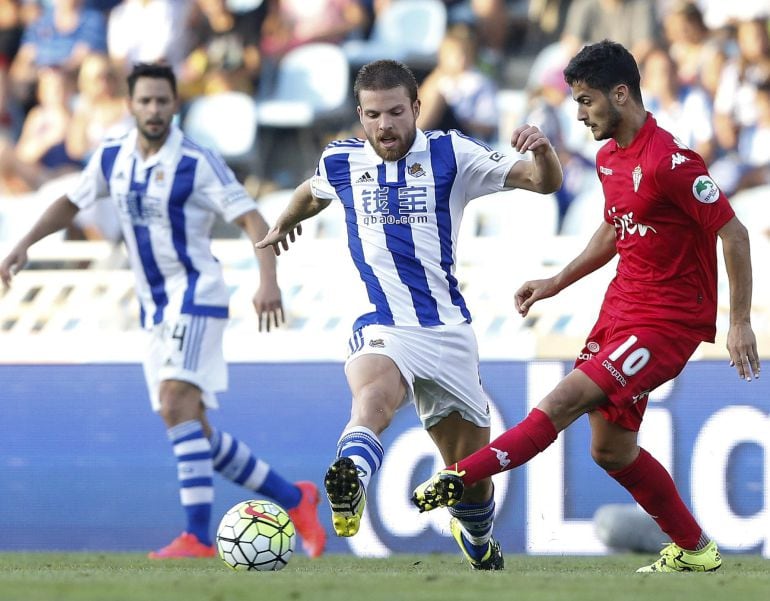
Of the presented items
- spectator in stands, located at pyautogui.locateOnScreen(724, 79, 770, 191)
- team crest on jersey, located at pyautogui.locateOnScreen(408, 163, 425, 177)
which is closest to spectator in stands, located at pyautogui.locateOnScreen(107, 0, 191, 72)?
spectator in stands, located at pyautogui.locateOnScreen(724, 79, 770, 191)

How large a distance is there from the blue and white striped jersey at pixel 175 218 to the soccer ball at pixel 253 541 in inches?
77.4

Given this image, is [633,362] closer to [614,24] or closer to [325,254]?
[325,254]

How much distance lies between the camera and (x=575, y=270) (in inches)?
210

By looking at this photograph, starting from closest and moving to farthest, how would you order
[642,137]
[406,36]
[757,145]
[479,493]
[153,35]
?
1. [642,137]
2. [479,493]
3. [757,145]
4. [406,36]
5. [153,35]

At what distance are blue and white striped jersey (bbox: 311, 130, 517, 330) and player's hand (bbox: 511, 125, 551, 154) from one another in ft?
1.43

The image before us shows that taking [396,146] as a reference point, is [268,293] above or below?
below

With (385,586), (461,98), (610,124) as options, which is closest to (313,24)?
(461,98)

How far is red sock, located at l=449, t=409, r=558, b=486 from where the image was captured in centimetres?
472

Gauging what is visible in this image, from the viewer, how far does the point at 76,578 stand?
451cm

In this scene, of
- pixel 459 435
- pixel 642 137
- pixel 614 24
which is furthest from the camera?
pixel 614 24

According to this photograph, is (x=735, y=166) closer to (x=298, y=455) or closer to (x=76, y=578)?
(x=298, y=455)

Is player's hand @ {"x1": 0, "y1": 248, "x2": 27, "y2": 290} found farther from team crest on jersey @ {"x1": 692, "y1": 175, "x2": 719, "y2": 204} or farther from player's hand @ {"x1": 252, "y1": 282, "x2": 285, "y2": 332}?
team crest on jersey @ {"x1": 692, "y1": 175, "x2": 719, "y2": 204}

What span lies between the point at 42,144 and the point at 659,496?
6.88 metres

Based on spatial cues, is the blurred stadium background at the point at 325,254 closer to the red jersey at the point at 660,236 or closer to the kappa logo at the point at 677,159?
the red jersey at the point at 660,236
